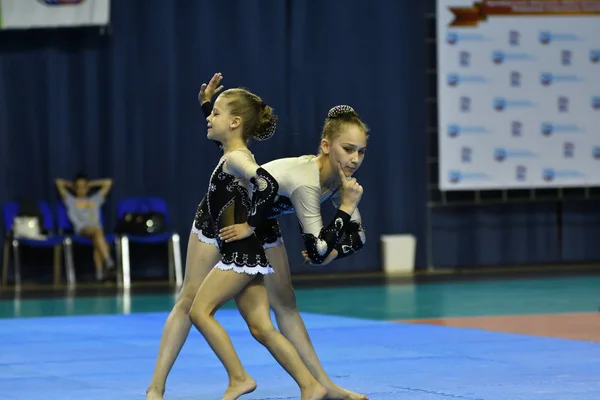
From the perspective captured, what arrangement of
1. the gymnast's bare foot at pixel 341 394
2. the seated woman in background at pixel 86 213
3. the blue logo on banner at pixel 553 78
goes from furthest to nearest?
the blue logo on banner at pixel 553 78
the seated woman in background at pixel 86 213
the gymnast's bare foot at pixel 341 394

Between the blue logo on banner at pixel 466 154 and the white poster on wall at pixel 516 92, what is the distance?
0.04ft

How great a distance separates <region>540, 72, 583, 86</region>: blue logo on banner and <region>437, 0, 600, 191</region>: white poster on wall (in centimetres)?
1

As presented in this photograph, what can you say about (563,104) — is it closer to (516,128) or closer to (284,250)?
(516,128)

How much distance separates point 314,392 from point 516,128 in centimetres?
1122

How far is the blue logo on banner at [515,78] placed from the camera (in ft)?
51.8

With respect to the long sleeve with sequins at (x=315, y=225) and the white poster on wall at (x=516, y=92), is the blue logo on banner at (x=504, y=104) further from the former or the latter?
the long sleeve with sequins at (x=315, y=225)

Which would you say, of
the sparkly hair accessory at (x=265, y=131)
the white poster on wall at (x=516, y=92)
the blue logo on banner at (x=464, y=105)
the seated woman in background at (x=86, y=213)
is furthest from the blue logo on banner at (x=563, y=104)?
the sparkly hair accessory at (x=265, y=131)

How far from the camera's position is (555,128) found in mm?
15961

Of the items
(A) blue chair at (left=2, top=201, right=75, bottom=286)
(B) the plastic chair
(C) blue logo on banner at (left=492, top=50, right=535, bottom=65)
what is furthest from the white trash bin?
(A) blue chair at (left=2, top=201, right=75, bottom=286)

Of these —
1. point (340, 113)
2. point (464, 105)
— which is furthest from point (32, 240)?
point (340, 113)

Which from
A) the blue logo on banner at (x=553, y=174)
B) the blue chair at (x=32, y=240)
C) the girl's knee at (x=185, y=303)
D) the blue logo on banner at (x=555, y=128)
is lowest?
the blue chair at (x=32, y=240)

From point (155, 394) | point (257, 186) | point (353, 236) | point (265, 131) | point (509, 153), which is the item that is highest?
point (265, 131)

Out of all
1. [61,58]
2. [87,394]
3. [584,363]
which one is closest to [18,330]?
[87,394]

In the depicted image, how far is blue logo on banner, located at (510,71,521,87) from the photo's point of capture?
622 inches
